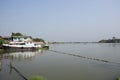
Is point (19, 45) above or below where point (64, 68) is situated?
above

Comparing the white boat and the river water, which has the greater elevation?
the white boat

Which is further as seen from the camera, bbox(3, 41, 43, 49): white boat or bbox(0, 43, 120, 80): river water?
bbox(3, 41, 43, 49): white boat

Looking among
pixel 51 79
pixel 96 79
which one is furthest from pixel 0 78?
pixel 96 79

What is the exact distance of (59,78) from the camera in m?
18.0

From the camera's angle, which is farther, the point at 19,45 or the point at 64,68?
the point at 19,45

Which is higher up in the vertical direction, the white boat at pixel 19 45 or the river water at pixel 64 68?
the white boat at pixel 19 45

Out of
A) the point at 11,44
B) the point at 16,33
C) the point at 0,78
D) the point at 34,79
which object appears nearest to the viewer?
the point at 34,79

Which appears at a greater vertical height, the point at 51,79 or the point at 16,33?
the point at 16,33

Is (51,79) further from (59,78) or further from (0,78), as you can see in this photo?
(0,78)

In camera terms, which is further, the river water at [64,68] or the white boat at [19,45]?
the white boat at [19,45]

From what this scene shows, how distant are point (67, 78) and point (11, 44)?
44.2 meters

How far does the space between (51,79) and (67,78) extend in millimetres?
1529

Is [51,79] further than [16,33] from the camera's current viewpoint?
No

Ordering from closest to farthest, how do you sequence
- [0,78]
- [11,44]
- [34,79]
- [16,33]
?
[34,79] → [0,78] → [11,44] → [16,33]
